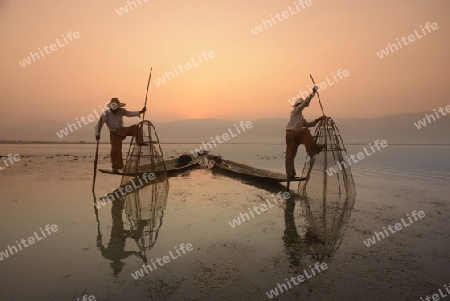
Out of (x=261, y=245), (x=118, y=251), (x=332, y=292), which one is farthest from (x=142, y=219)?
(x=332, y=292)

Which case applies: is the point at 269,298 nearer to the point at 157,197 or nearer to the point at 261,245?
the point at 261,245

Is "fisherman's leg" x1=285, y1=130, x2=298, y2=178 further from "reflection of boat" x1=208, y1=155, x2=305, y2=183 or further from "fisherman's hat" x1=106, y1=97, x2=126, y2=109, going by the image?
"fisherman's hat" x1=106, y1=97, x2=126, y2=109

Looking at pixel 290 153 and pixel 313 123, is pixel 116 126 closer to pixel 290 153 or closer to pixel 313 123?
pixel 290 153

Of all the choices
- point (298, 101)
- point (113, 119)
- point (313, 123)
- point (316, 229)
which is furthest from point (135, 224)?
point (298, 101)

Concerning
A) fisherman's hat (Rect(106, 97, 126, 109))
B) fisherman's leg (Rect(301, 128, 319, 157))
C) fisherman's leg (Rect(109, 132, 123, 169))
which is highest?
fisherman's hat (Rect(106, 97, 126, 109))

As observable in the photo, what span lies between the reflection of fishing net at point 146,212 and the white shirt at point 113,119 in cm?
269

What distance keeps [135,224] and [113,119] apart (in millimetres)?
5248

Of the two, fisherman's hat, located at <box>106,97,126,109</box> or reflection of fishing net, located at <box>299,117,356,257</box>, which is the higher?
fisherman's hat, located at <box>106,97,126,109</box>

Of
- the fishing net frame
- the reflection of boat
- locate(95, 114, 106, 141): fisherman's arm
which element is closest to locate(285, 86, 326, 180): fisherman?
the fishing net frame

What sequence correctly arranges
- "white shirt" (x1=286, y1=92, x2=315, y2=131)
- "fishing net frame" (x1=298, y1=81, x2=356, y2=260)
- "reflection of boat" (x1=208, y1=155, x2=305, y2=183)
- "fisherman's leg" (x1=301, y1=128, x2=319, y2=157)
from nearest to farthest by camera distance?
1. "fishing net frame" (x1=298, y1=81, x2=356, y2=260)
2. "fisherman's leg" (x1=301, y1=128, x2=319, y2=157)
3. "white shirt" (x1=286, y1=92, x2=315, y2=131)
4. "reflection of boat" (x1=208, y1=155, x2=305, y2=183)

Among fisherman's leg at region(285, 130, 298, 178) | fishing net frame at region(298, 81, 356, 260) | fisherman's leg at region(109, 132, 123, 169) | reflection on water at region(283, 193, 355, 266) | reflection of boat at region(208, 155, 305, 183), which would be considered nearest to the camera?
reflection on water at region(283, 193, 355, 266)

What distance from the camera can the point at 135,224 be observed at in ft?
19.7

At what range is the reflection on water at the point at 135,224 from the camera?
4457 mm

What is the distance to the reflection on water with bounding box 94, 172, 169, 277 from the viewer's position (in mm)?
4457
